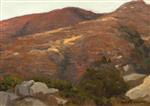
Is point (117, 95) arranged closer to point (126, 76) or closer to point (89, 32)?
point (126, 76)

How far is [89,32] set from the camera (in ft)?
261

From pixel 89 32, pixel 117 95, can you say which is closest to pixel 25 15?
pixel 89 32

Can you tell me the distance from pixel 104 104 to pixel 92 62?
1263 inches

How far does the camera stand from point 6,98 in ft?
107

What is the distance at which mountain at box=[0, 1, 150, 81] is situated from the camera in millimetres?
67188

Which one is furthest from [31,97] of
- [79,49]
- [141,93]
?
[79,49]

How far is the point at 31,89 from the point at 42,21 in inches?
2654

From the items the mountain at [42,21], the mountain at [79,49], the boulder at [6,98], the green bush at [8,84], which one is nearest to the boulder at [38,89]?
the boulder at [6,98]

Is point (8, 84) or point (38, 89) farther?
point (8, 84)

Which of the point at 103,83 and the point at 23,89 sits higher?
the point at 23,89

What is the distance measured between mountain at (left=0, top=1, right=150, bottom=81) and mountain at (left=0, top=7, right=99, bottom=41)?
12.7 m

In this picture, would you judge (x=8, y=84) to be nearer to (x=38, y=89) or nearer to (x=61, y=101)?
(x=38, y=89)

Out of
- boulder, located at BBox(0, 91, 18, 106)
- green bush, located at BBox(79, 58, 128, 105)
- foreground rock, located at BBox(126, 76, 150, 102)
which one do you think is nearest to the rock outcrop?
boulder, located at BBox(0, 91, 18, 106)

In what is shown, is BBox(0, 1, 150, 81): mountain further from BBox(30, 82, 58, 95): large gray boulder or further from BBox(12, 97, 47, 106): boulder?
BBox(12, 97, 47, 106): boulder
